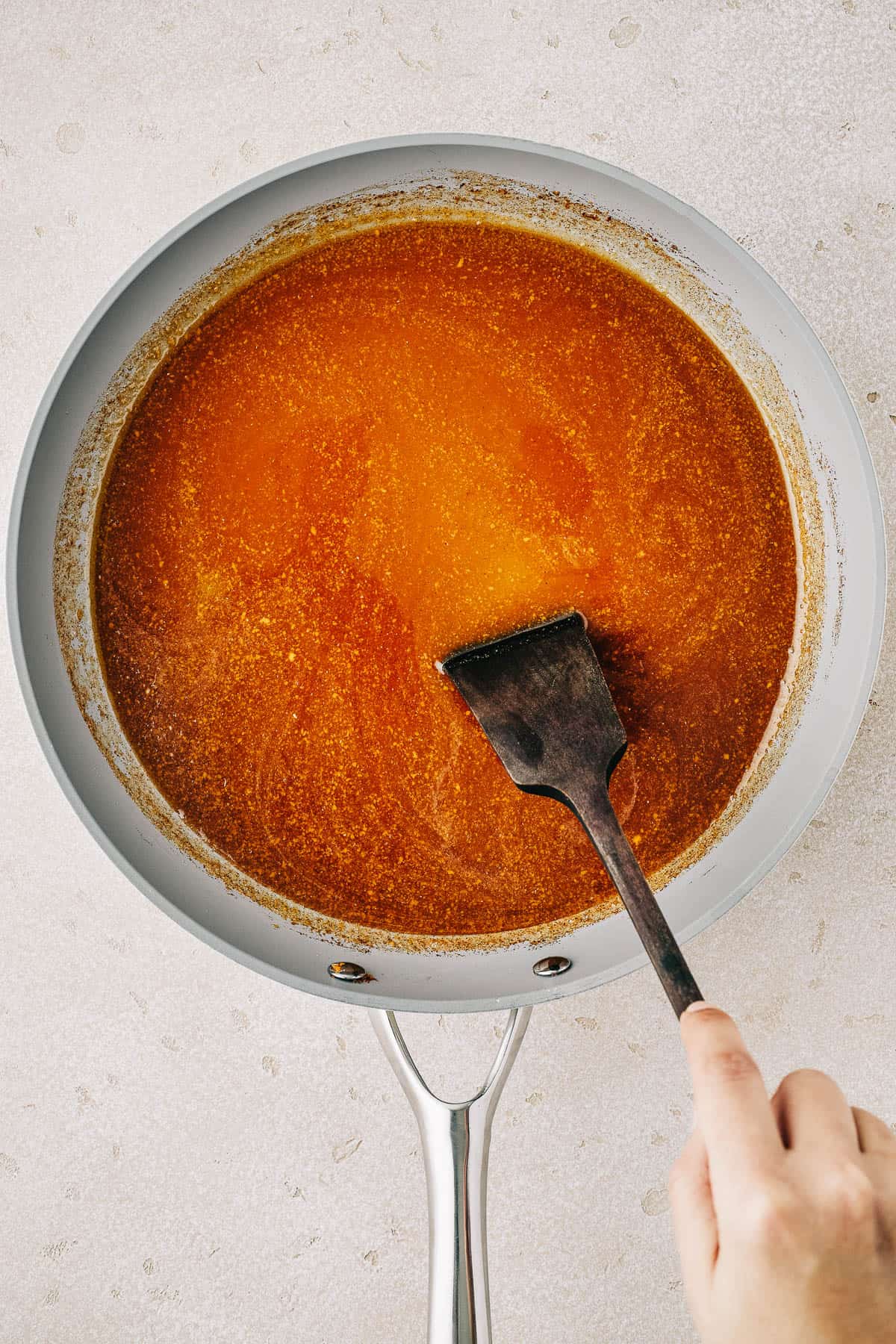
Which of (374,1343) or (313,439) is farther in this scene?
(374,1343)

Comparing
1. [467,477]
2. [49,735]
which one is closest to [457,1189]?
[49,735]

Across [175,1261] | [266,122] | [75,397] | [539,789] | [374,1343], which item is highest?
[266,122]

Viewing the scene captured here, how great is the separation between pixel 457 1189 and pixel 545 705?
59cm

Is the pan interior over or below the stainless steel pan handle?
over

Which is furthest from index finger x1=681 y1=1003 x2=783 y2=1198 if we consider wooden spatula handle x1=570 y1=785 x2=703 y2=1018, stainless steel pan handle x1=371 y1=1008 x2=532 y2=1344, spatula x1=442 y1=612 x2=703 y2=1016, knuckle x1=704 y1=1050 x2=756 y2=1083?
stainless steel pan handle x1=371 y1=1008 x2=532 y2=1344

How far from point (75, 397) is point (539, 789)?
0.71 metres

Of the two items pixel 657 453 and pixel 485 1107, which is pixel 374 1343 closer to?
pixel 485 1107

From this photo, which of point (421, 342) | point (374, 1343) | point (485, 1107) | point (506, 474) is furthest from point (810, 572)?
point (374, 1343)

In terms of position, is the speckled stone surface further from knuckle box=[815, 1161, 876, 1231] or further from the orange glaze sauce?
knuckle box=[815, 1161, 876, 1231]

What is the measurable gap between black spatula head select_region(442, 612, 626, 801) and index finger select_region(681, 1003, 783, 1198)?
36 cm

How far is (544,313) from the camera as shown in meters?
1.11

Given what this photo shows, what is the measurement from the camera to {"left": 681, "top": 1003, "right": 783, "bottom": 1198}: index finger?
64 centimetres

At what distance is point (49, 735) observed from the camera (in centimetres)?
106

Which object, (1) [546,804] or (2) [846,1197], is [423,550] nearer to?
(1) [546,804]
